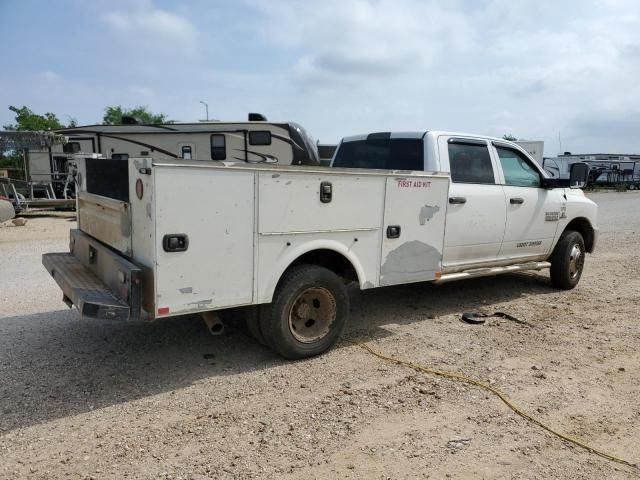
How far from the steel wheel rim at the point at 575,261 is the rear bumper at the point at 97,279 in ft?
19.9

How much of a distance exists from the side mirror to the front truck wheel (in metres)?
3.91

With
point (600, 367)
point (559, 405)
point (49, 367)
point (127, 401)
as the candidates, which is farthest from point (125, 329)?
point (600, 367)

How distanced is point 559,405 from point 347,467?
1.84m

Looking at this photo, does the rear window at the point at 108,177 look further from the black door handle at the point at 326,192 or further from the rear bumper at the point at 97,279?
the black door handle at the point at 326,192

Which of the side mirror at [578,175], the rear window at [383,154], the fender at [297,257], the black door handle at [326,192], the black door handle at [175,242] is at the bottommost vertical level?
the fender at [297,257]

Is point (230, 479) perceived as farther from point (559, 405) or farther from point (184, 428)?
point (559, 405)

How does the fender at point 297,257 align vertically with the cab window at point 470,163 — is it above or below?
below

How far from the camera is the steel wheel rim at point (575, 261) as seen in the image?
742 cm

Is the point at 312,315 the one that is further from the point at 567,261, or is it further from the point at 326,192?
the point at 567,261

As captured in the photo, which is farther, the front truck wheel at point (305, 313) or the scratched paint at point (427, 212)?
the scratched paint at point (427, 212)

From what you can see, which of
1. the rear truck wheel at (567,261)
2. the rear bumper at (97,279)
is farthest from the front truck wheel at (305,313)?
the rear truck wheel at (567,261)

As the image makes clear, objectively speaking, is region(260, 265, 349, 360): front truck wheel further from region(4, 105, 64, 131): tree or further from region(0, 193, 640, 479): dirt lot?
region(4, 105, 64, 131): tree

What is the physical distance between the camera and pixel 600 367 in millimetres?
4664

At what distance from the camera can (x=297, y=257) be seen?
172 inches
